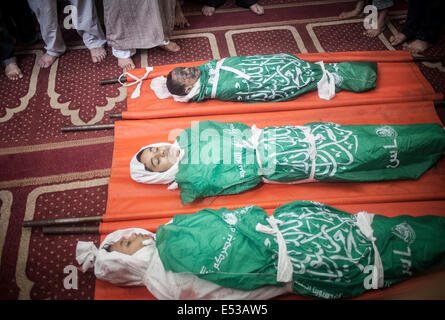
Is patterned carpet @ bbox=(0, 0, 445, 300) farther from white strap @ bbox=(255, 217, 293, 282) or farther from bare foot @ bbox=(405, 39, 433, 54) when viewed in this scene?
A: white strap @ bbox=(255, 217, 293, 282)

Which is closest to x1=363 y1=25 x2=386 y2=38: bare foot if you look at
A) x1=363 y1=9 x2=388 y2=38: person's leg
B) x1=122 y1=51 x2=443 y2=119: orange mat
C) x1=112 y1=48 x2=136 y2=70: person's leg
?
x1=363 y1=9 x2=388 y2=38: person's leg

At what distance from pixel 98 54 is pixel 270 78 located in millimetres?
1566

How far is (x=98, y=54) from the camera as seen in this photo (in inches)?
103

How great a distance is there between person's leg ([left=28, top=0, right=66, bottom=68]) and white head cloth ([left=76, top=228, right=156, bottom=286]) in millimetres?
1884

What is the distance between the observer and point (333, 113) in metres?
2.02

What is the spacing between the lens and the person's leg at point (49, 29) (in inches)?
89.7

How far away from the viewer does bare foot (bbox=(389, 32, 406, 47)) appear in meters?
2.59

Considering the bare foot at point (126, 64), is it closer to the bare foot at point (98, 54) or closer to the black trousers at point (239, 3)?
the bare foot at point (98, 54)

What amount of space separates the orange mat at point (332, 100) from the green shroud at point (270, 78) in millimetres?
55

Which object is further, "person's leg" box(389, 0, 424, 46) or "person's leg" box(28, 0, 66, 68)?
"person's leg" box(389, 0, 424, 46)

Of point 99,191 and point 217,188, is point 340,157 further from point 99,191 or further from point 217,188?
point 99,191

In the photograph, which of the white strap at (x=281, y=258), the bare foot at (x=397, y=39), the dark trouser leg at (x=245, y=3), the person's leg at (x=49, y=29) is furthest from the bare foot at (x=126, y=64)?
the bare foot at (x=397, y=39)

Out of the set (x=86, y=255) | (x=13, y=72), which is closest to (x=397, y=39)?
(x=86, y=255)
